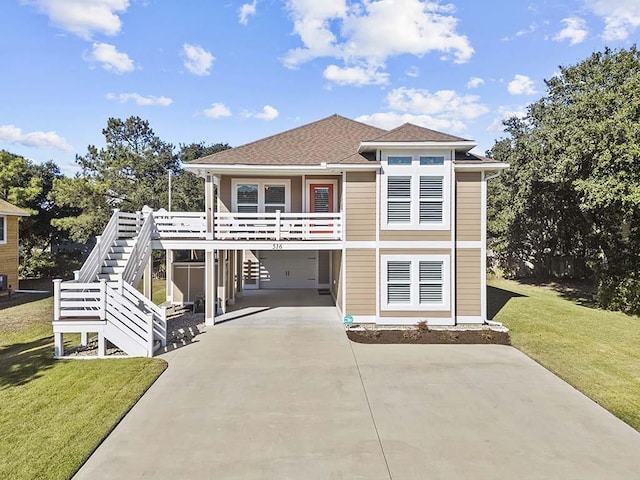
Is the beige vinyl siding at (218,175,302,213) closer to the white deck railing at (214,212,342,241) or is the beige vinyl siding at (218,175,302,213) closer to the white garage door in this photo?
the white deck railing at (214,212,342,241)

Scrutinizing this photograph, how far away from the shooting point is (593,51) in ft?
64.3

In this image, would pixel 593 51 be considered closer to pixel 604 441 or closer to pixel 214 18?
pixel 214 18

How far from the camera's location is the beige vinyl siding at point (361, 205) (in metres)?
12.2

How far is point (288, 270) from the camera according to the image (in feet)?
63.6

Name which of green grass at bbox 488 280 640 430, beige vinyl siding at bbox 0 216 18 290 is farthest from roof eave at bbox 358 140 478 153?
beige vinyl siding at bbox 0 216 18 290

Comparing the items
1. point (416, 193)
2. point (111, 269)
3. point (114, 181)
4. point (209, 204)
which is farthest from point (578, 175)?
point (114, 181)

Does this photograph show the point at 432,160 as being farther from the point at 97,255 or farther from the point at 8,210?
the point at 8,210

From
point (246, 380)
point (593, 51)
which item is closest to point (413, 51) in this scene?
point (593, 51)

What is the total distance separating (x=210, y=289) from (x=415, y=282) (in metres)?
6.62

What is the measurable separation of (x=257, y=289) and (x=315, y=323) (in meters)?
7.27

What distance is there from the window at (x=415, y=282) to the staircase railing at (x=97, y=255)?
837 cm

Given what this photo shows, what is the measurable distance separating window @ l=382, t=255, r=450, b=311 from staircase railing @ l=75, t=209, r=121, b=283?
837 centimetres

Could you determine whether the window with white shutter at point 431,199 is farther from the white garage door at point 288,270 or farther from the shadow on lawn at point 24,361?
the shadow on lawn at point 24,361

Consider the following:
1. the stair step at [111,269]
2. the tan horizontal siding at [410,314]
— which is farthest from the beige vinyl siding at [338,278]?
the stair step at [111,269]
